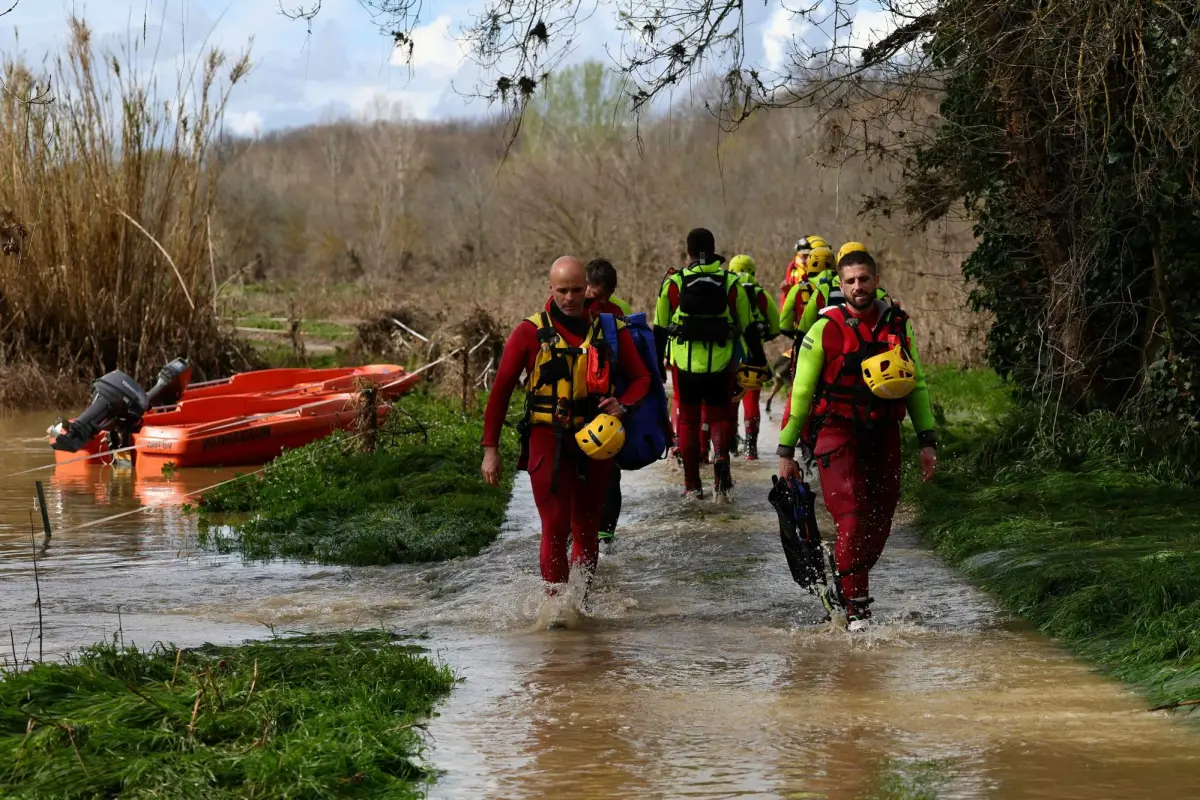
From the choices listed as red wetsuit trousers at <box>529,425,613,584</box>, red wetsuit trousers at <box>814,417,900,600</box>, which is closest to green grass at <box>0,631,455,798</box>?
red wetsuit trousers at <box>529,425,613,584</box>

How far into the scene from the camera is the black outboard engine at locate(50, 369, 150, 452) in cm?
1551

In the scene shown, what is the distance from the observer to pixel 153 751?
5637 mm

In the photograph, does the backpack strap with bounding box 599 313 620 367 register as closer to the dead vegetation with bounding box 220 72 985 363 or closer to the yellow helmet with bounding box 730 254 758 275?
the dead vegetation with bounding box 220 72 985 363

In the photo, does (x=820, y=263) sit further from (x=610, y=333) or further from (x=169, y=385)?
(x=169, y=385)

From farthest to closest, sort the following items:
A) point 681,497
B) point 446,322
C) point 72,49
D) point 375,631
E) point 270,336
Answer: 1. point 270,336
2. point 446,322
3. point 72,49
4. point 681,497
5. point 375,631

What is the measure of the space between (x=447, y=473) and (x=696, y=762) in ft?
27.9

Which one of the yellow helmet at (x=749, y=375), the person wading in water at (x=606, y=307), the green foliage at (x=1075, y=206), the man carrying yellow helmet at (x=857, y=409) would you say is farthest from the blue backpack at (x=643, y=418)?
the yellow helmet at (x=749, y=375)

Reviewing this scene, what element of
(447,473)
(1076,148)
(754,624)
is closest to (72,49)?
(447,473)

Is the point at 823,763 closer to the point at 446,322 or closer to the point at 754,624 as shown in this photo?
the point at 754,624

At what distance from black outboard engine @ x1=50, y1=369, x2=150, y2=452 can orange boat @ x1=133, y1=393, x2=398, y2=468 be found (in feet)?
0.74

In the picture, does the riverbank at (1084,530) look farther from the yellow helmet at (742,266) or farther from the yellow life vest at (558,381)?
the yellow life vest at (558,381)

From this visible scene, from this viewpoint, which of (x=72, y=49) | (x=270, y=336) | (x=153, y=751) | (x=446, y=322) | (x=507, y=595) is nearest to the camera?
(x=153, y=751)

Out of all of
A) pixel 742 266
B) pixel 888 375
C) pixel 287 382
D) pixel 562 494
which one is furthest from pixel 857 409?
pixel 287 382

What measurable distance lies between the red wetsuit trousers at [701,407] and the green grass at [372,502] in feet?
5.35
